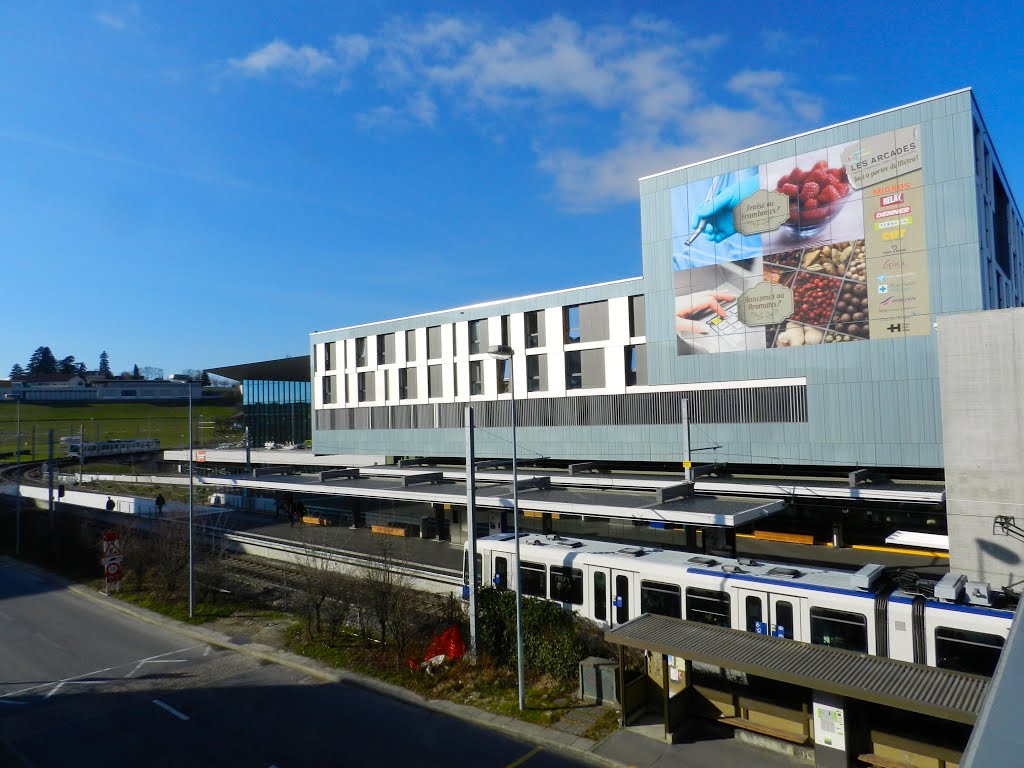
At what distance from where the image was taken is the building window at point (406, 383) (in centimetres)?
5100

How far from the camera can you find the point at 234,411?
137 meters

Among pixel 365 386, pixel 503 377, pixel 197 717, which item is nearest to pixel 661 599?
pixel 197 717

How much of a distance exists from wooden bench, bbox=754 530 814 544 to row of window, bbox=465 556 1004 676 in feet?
62.3

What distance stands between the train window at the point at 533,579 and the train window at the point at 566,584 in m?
0.36

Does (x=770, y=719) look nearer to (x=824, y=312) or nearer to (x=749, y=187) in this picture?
(x=824, y=312)

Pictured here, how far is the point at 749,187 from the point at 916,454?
14983 millimetres

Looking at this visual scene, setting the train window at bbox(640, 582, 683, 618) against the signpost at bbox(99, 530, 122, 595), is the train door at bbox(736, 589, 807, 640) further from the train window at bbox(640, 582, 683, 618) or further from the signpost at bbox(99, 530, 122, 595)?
the signpost at bbox(99, 530, 122, 595)

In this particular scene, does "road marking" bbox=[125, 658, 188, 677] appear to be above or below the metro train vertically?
below

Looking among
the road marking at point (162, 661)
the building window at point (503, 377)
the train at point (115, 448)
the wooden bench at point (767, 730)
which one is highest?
the building window at point (503, 377)

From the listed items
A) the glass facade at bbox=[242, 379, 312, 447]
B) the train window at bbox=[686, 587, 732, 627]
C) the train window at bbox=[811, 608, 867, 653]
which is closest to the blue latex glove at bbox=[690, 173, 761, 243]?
the train window at bbox=[686, 587, 732, 627]

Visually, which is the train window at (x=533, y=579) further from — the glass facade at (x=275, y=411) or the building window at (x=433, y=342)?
the glass facade at (x=275, y=411)

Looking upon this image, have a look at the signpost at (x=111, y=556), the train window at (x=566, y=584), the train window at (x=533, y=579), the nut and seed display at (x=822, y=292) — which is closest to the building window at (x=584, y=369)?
the nut and seed display at (x=822, y=292)

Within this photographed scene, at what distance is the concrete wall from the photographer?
64.5 ft

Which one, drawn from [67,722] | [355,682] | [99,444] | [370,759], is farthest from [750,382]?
[99,444]
